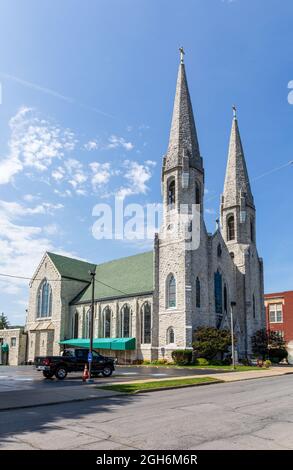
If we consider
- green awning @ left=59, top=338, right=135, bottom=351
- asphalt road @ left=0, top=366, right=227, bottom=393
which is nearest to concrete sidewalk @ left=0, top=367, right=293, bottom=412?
asphalt road @ left=0, top=366, right=227, bottom=393

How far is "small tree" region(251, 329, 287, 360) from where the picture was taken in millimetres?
48281

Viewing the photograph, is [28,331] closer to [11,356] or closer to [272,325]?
[11,356]

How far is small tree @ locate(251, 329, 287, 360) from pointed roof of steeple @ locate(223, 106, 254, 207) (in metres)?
16.5

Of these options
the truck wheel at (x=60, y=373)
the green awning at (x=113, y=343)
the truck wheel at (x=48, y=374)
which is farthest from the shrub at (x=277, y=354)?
the truck wheel at (x=48, y=374)

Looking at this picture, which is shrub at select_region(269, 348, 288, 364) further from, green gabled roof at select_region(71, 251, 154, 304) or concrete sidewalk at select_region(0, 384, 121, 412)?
concrete sidewalk at select_region(0, 384, 121, 412)

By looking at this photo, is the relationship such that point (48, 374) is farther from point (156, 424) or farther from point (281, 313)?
point (281, 313)

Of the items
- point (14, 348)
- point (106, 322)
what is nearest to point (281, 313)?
point (106, 322)

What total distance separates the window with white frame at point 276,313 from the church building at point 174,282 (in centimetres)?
1132

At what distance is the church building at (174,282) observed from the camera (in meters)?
43.6

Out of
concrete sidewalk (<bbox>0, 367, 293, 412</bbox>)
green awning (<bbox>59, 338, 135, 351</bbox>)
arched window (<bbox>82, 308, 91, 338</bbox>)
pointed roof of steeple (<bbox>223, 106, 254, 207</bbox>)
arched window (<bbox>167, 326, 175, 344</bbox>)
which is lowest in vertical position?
concrete sidewalk (<bbox>0, 367, 293, 412</bbox>)

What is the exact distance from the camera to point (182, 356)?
128 ft
